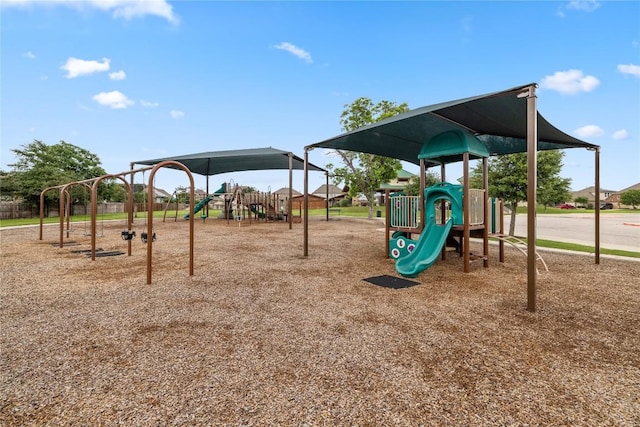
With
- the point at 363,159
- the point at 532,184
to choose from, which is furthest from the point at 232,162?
the point at 532,184

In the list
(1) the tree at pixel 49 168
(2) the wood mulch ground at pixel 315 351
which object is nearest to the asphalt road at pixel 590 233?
(2) the wood mulch ground at pixel 315 351

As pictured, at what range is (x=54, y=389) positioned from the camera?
6.86ft

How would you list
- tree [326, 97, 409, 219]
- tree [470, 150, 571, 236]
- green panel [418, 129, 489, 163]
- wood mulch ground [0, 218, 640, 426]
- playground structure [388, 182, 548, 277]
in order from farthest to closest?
tree [326, 97, 409, 219]
tree [470, 150, 571, 236]
green panel [418, 129, 489, 163]
playground structure [388, 182, 548, 277]
wood mulch ground [0, 218, 640, 426]

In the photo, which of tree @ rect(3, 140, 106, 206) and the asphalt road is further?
tree @ rect(3, 140, 106, 206)

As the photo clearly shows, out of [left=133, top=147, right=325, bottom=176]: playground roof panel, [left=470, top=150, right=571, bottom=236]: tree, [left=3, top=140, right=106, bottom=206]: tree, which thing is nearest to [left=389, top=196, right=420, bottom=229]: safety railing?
[left=470, top=150, right=571, bottom=236]: tree

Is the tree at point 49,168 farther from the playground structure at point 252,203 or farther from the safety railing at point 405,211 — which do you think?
the safety railing at point 405,211

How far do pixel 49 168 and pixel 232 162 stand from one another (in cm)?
1674

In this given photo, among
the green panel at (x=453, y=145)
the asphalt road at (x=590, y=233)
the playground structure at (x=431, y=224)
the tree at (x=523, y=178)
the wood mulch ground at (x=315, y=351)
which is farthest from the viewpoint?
the tree at (x=523, y=178)

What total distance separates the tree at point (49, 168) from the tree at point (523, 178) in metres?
27.5

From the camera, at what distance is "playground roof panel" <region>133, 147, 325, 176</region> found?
54.7ft

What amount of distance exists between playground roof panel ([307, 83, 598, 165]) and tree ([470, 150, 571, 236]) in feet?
12.2

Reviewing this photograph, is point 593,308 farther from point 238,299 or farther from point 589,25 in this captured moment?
point 589,25

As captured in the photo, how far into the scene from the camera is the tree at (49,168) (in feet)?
73.0

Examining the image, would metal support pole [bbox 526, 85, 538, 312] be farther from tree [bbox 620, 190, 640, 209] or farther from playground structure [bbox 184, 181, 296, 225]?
tree [bbox 620, 190, 640, 209]
